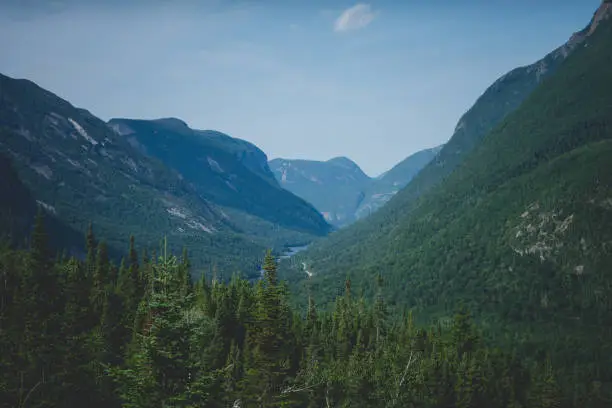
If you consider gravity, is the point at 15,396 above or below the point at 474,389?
above

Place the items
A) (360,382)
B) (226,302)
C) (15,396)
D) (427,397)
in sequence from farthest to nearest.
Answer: (226,302) → (427,397) → (360,382) → (15,396)

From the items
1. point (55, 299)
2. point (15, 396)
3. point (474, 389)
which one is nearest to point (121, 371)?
point (15, 396)

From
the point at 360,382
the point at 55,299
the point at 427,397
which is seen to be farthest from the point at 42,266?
the point at 427,397

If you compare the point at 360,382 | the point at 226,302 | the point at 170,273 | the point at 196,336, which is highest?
the point at 170,273

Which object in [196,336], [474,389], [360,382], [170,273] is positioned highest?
[170,273]

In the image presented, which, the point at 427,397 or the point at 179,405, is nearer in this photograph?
the point at 179,405

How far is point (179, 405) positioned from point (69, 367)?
28176mm

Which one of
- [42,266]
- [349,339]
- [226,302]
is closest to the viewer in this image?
[42,266]

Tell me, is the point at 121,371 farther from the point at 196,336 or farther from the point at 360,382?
the point at 360,382

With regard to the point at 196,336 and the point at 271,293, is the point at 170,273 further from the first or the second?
the point at 271,293

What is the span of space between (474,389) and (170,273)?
92.8 meters

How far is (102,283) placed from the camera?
117 meters

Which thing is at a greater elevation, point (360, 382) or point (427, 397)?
point (360, 382)

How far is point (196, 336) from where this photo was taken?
2725 cm
